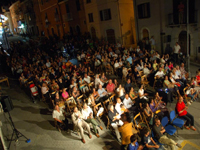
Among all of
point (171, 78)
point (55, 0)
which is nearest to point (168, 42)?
point (171, 78)

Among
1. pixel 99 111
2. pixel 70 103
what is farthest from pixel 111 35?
pixel 99 111

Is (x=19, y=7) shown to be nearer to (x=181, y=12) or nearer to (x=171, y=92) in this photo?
(x=181, y=12)

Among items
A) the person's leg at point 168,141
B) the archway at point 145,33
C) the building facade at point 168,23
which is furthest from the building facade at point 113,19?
the person's leg at point 168,141

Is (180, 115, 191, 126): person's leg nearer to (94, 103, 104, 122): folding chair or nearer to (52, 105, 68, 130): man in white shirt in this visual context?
(94, 103, 104, 122): folding chair

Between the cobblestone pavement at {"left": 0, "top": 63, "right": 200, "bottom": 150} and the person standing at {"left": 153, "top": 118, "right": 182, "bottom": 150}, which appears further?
the cobblestone pavement at {"left": 0, "top": 63, "right": 200, "bottom": 150}

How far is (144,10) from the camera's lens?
16.4 meters

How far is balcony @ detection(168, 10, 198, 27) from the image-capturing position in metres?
12.5

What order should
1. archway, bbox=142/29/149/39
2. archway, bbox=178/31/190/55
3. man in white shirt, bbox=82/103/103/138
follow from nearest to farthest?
man in white shirt, bbox=82/103/103/138
archway, bbox=178/31/190/55
archway, bbox=142/29/149/39

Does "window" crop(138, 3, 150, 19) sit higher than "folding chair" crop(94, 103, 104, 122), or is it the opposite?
"window" crop(138, 3, 150, 19)

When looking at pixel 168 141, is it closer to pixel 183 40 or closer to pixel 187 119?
pixel 187 119

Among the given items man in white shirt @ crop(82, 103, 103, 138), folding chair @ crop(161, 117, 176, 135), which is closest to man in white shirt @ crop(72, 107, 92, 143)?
man in white shirt @ crop(82, 103, 103, 138)

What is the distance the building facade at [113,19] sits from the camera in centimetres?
1869

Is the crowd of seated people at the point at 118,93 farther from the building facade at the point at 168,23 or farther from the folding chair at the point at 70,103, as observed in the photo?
the building facade at the point at 168,23

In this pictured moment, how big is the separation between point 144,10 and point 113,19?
395 cm
